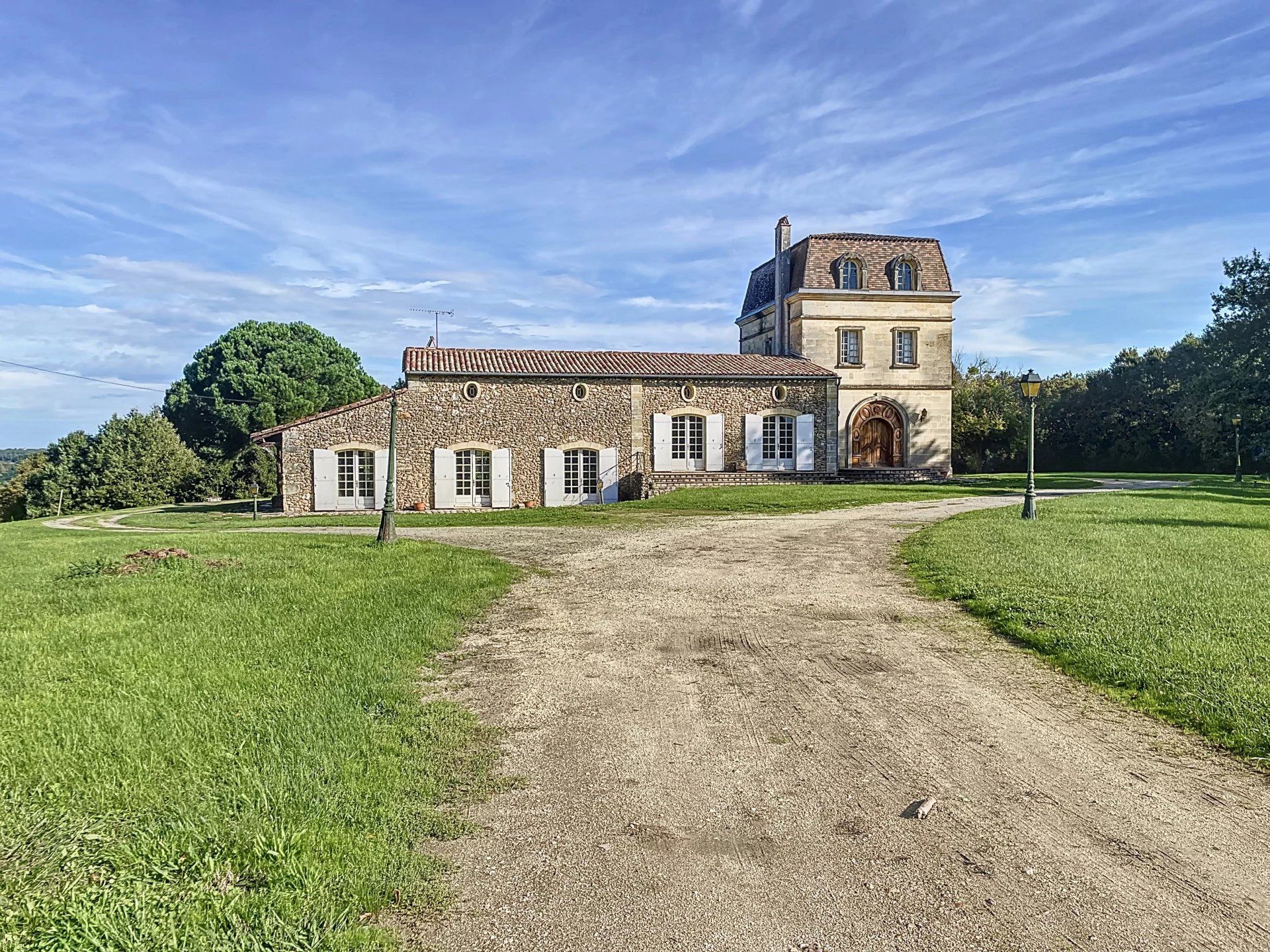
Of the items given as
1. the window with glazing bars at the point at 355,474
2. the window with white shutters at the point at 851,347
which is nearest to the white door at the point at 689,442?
the window with white shutters at the point at 851,347

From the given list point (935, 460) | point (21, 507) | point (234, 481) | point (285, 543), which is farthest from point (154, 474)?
point (935, 460)

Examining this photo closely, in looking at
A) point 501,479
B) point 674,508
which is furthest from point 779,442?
point 501,479

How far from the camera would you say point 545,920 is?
10.00 feet

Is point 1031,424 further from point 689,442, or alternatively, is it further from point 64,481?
point 64,481

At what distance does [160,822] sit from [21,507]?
4478 cm

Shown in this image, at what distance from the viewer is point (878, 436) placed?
A: 106 ft

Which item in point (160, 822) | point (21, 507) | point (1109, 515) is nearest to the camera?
point (160, 822)

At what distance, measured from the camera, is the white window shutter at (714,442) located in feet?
91.5

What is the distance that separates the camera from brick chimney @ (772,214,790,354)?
33062mm

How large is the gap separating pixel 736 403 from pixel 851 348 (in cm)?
649

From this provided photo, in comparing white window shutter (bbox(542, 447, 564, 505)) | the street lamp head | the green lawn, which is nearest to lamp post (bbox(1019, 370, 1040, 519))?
the street lamp head

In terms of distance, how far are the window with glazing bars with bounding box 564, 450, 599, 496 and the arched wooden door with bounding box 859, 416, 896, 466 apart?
11.0 metres

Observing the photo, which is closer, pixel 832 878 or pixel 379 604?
pixel 832 878

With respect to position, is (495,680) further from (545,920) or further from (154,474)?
(154,474)
